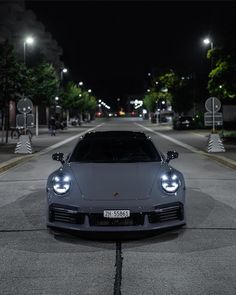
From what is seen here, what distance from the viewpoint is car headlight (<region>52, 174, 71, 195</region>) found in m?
7.50

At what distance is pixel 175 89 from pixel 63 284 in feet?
219

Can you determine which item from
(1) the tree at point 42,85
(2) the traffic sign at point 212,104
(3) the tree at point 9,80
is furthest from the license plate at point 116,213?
(1) the tree at point 42,85

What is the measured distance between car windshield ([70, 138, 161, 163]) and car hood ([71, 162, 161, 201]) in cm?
41

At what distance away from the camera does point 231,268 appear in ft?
19.9

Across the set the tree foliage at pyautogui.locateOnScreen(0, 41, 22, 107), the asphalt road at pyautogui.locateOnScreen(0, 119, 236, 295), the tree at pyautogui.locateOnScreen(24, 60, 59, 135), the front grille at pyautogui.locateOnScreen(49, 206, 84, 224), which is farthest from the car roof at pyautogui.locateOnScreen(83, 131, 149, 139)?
the tree at pyautogui.locateOnScreen(24, 60, 59, 135)

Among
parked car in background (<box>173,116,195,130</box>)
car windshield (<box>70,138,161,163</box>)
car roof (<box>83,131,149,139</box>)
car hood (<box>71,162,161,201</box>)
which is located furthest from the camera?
parked car in background (<box>173,116,195,130</box>)

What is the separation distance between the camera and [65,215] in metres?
7.21

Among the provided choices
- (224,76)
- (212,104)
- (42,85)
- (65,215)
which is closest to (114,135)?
(65,215)

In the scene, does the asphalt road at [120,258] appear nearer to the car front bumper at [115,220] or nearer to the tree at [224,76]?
the car front bumper at [115,220]

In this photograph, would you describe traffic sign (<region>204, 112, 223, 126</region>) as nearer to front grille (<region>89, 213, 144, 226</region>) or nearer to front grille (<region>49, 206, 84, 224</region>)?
front grille (<region>49, 206, 84, 224</region>)

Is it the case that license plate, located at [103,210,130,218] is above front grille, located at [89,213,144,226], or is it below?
above

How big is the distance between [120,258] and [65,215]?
1.11 metres

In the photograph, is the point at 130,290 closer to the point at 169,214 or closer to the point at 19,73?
the point at 169,214

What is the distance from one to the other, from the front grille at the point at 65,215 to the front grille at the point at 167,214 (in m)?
0.90
